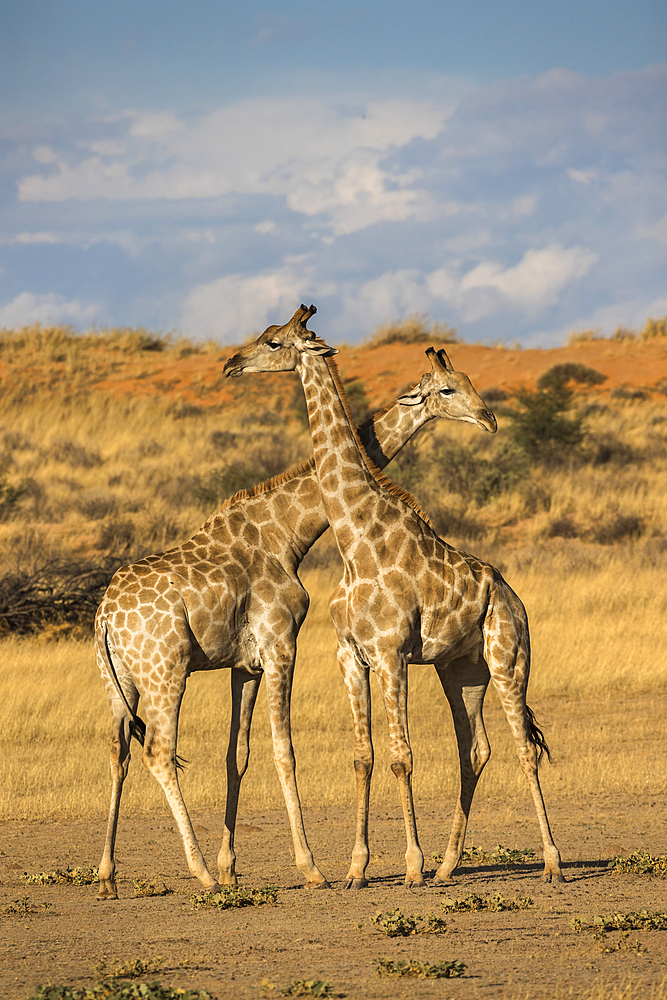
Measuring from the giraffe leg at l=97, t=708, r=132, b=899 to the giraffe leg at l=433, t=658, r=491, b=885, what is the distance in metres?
2.16

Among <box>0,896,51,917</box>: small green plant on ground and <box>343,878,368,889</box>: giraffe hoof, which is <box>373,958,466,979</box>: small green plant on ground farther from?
<box>0,896,51,917</box>: small green plant on ground

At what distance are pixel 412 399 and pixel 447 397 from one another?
25 centimetres

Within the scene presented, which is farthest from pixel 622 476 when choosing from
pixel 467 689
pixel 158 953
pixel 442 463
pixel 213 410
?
pixel 158 953

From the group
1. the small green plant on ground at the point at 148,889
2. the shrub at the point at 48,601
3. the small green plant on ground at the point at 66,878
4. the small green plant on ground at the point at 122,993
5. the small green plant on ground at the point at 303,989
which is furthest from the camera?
the shrub at the point at 48,601

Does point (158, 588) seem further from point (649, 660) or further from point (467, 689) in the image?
point (649, 660)

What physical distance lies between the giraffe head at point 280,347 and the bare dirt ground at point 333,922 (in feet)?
11.6

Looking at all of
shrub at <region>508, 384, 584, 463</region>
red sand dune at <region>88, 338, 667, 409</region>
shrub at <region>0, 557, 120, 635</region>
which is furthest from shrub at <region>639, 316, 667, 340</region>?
shrub at <region>0, 557, 120, 635</region>

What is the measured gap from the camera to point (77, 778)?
417 inches

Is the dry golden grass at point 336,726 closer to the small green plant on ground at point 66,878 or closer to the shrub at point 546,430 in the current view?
the small green plant on ground at point 66,878

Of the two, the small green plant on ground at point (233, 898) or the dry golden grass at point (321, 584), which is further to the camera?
the dry golden grass at point (321, 584)

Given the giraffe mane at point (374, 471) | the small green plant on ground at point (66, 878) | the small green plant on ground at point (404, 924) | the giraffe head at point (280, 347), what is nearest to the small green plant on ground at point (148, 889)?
the small green plant on ground at point (66, 878)

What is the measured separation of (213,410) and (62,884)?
116ft

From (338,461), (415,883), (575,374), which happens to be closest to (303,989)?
(415,883)

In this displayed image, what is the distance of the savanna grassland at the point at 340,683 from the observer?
6875mm
